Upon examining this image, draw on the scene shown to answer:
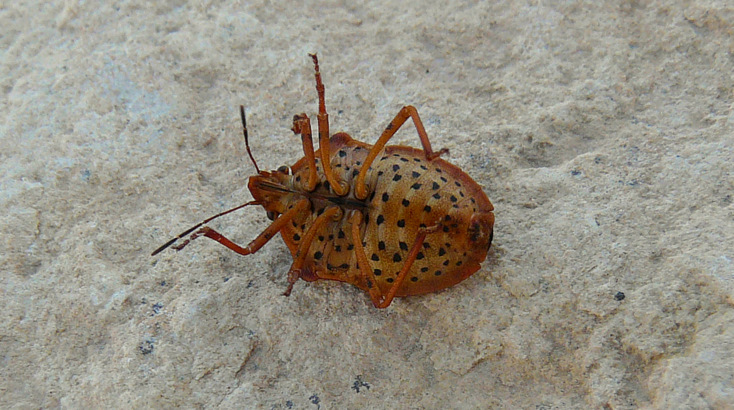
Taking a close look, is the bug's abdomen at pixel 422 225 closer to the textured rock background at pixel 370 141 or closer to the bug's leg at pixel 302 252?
Answer: the textured rock background at pixel 370 141

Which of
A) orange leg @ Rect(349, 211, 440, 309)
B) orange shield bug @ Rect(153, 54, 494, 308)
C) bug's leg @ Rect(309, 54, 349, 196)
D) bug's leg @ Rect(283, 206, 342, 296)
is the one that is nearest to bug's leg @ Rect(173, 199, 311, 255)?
orange shield bug @ Rect(153, 54, 494, 308)

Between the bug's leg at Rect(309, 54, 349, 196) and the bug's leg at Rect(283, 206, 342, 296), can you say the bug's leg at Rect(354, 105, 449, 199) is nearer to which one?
→ the bug's leg at Rect(309, 54, 349, 196)

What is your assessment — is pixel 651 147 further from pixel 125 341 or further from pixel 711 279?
pixel 125 341

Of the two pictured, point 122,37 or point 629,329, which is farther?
point 122,37

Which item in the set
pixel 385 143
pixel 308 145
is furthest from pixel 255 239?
pixel 385 143

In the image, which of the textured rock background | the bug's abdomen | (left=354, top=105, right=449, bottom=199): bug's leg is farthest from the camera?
(left=354, top=105, right=449, bottom=199): bug's leg

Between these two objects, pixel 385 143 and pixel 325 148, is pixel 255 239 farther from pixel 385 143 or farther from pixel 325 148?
pixel 385 143

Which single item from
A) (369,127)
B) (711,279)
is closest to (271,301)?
(369,127)
